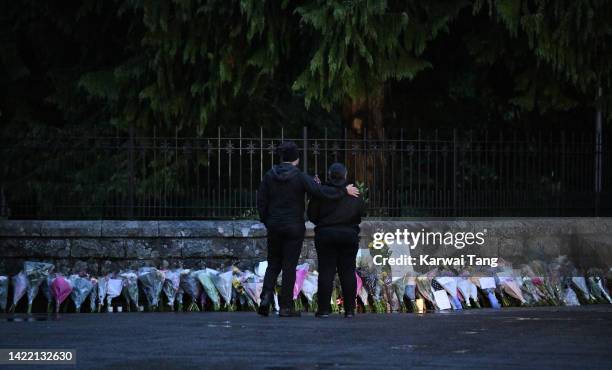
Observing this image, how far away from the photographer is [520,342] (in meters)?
10.1

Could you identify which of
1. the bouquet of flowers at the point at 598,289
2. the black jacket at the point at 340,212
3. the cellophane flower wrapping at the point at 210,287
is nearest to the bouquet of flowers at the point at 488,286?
the bouquet of flowers at the point at 598,289

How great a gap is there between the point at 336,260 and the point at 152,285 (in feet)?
7.48

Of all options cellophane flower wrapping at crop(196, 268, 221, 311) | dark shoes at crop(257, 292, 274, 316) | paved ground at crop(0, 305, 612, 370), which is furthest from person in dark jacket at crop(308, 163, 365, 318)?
cellophane flower wrapping at crop(196, 268, 221, 311)

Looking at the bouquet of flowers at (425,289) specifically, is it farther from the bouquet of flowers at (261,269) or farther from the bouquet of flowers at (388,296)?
the bouquet of flowers at (261,269)

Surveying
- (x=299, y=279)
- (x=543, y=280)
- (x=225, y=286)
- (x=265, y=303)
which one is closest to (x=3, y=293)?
(x=225, y=286)

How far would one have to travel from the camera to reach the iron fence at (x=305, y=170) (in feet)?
49.7

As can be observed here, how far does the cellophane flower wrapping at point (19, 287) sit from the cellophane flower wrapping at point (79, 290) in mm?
490

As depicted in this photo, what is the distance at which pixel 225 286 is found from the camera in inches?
540

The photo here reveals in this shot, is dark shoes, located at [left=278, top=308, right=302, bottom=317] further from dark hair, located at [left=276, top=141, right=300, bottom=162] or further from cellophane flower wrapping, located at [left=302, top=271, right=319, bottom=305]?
dark hair, located at [left=276, top=141, right=300, bottom=162]

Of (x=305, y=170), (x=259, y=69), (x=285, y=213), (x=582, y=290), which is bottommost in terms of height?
(x=582, y=290)

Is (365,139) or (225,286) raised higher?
(365,139)

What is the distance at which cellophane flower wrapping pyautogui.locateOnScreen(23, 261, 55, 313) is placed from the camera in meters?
13.5

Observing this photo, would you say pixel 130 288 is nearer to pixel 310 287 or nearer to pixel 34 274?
pixel 34 274

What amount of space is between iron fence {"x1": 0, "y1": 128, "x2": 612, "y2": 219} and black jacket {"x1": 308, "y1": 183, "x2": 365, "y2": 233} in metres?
2.71
